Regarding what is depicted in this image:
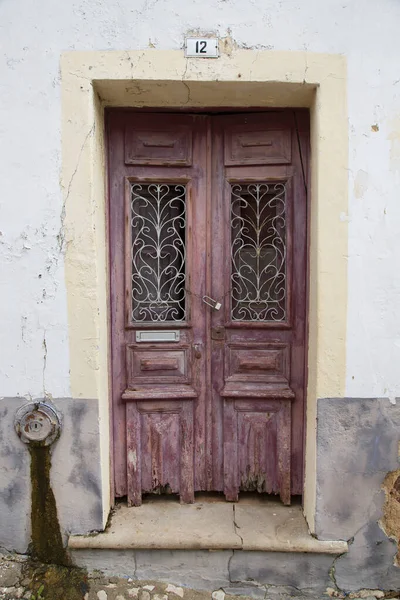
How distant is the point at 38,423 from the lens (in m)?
2.70

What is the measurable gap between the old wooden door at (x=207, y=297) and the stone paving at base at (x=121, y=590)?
48 centimetres

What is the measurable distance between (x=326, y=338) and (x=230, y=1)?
6.44 ft

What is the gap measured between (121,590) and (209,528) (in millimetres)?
621

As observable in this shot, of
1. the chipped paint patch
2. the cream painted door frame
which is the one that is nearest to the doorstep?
the cream painted door frame

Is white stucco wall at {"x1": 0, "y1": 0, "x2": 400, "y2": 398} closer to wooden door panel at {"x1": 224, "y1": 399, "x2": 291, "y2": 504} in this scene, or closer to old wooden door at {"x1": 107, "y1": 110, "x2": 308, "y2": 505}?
old wooden door at {"x1": 107, "y1": 110, "x2": 308, "y2": 505}

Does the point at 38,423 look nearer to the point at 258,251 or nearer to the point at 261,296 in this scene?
the point at 261,296

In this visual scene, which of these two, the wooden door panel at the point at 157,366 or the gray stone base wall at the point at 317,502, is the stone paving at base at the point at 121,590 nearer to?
the gray stone base wall at the point at 317,502

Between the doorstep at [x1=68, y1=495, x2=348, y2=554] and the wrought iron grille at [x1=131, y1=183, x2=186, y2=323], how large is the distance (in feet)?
4.09

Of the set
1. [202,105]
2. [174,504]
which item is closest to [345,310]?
[202,105]

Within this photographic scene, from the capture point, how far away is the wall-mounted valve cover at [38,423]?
2699 millimetres

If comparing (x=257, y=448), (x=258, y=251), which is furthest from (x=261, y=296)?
(x=257, y=448)

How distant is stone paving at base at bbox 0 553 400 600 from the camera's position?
8.86 feet

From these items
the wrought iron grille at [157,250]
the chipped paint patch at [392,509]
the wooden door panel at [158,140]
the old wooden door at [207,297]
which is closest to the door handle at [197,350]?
the old wooden door at [207,297]

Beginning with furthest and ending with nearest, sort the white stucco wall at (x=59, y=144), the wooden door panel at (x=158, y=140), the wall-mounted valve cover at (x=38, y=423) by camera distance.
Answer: the wooden door panel at (x=158, y=140) < the wall-mounted valve cover at (x=38, y=423) < the white stucco wall at (x=59, y=144)
